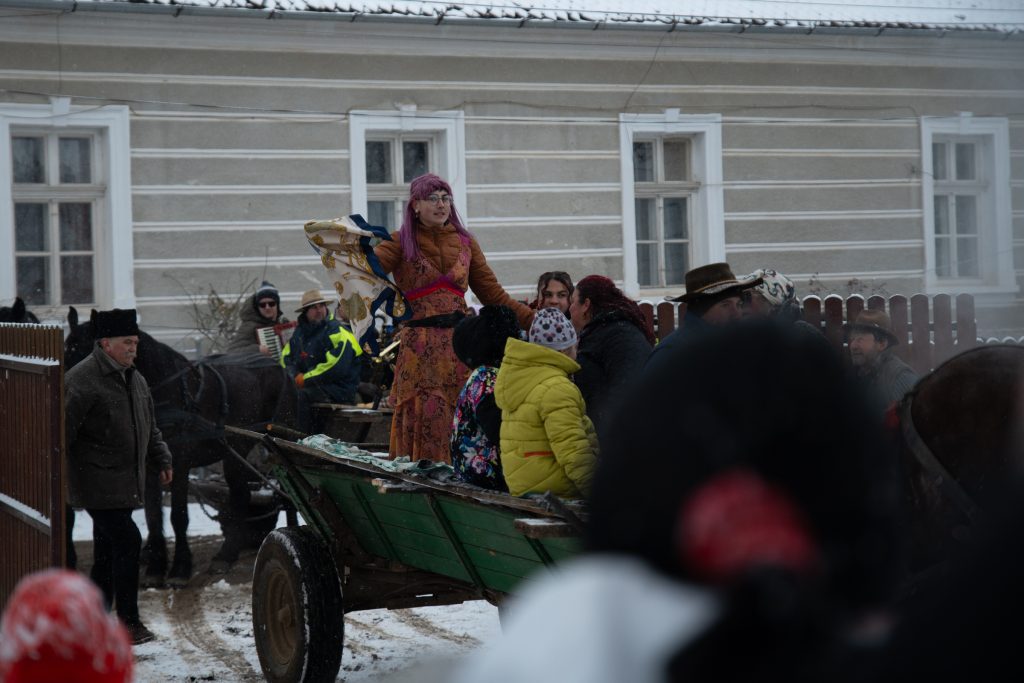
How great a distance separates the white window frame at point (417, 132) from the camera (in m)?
13.6

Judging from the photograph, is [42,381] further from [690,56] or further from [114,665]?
[690,56]

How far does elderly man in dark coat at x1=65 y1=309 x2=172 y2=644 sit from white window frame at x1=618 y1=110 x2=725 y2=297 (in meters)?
8.24

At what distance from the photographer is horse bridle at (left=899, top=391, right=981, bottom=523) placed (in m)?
3.35

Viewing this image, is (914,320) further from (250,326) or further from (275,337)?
(250,326)

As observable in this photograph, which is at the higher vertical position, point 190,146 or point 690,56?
point 690,56

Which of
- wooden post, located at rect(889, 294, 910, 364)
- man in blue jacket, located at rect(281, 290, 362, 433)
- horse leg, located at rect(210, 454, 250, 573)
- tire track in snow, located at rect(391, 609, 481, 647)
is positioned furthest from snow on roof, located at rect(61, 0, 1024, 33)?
tire track in snow, located at rect(391, 609, 481, 647)

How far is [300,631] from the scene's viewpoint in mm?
5512

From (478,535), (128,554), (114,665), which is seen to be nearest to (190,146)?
(128,554)

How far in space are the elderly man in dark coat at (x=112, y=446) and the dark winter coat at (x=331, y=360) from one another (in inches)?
116

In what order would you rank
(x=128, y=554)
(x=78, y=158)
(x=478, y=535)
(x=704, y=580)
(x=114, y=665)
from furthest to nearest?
(x=78, y=158), (x=128, y=554), (x=478, y=535), (x=114, y=665), (x=704, y=580)

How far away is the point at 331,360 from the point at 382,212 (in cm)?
428

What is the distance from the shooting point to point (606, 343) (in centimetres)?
548

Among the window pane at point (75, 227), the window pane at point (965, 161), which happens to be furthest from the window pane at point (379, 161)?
the window pane at point (965, 161)

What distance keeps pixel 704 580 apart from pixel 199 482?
894 cm
